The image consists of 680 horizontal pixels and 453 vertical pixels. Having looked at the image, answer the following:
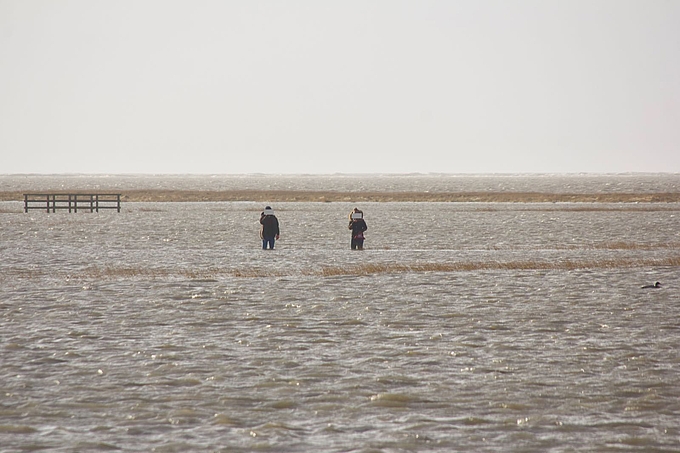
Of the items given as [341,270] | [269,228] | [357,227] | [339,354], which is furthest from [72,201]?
[339,354]

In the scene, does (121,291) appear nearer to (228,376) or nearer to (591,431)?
(228,376)

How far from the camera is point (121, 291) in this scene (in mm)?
22047

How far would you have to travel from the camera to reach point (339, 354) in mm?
14094

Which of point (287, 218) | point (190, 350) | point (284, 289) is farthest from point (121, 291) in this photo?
point (287, 218)

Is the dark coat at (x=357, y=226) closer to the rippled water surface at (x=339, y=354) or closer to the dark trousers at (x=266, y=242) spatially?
the rippled water surface at (x=339, y=354)

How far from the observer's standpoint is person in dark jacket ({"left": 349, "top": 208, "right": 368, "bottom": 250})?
33281 millimetres

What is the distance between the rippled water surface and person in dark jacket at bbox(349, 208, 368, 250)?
2343mm

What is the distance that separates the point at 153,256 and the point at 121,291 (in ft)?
35.2

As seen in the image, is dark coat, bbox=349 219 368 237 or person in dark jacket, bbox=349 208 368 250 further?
dark coat, bbox=349 219 368 237

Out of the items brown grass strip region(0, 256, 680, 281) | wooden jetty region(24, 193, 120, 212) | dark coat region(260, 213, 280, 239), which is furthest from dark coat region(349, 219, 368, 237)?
wooden jetty region(24, 193, 120, 212)

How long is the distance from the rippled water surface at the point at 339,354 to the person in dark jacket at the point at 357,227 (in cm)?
234

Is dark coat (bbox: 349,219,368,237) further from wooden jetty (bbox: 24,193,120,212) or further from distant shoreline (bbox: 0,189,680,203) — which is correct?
distant shoreline (bbox: 0,189,680,203)

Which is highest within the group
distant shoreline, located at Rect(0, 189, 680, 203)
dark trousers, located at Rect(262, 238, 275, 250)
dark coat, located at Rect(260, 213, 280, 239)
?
dark coat, located at Rect(260, 213, 280, 239)

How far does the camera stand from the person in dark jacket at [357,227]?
109ft
